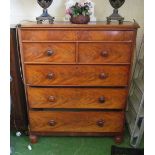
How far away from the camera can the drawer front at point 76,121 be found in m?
1.96

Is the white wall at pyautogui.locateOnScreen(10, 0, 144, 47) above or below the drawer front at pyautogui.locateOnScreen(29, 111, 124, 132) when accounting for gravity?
above

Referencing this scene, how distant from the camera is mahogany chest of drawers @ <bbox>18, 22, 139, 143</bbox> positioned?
1719 millimetres

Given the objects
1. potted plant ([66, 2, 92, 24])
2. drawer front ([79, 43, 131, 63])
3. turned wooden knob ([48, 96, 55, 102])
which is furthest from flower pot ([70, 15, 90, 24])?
turned wooden knob ([48, 96, 55, 102])

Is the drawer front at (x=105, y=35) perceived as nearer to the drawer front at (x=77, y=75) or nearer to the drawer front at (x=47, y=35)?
the drawer front at (x=47, y=35)

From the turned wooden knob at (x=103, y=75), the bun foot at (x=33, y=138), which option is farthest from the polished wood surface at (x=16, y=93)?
the turned wooden knob at (x=103, y=75)

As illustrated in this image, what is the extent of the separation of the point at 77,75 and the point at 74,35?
32 centimetres

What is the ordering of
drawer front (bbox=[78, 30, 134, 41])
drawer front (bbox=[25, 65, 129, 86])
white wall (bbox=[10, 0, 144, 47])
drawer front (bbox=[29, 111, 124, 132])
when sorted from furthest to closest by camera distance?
1. white wall (bbox=[10, 0, 144, 47])
2. drawer front (bbox=[29, 111, 124, 132])
3. drawer front (bbox=[25, 65, 129, 86])
4. drawer front (bbox=[78, 30, 134, 41])

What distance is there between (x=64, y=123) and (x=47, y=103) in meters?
0.24

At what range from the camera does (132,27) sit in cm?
169

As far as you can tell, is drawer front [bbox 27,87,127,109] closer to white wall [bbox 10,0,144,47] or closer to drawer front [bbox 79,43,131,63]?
drawer front [bbox 79,43,131,63]

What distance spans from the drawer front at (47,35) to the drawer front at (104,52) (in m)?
0.11

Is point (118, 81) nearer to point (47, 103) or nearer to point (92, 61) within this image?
point (92, 61)
